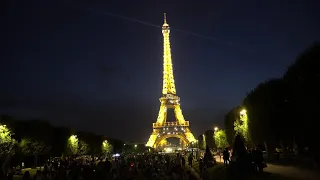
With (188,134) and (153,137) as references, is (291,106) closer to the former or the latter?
(188,134)

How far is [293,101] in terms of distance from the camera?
40.3 metres

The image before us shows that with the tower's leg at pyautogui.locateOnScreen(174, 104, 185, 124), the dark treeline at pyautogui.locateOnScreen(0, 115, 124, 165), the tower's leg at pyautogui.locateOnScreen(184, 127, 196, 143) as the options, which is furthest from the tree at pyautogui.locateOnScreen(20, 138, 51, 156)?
the tower's leg at pyautogui.locateOnScreen(184, 127, 196, 143)

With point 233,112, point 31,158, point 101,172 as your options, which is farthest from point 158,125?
point 101,172

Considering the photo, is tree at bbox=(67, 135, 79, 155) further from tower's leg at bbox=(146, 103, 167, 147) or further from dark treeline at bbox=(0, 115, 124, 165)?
tower's leg at bbox=(146, 103, 167, 147)

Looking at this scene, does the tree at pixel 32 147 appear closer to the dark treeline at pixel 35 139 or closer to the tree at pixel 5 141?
the dark treeline at pixel 35 139

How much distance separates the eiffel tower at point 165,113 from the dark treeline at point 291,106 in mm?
63799

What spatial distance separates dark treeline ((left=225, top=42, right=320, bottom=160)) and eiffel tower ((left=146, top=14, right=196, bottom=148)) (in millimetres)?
63799

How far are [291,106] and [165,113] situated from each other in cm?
8661

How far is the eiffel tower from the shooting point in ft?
407

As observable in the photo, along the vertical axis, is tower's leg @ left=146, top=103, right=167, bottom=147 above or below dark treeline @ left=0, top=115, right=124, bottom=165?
above

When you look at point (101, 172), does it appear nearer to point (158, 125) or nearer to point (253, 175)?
point (253, 175)

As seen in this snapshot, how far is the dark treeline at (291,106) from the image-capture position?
35906 mm

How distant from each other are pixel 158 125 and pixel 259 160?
9536 centimetres

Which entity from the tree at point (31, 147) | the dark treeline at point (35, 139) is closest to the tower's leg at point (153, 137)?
the dark treeline at point (35, 139)
